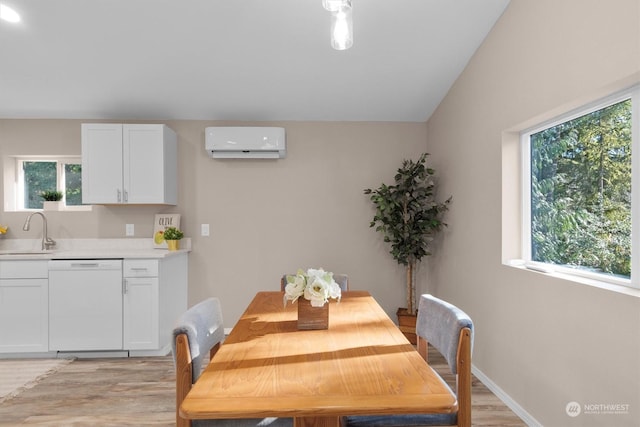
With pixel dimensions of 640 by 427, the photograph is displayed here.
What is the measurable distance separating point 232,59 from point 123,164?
142 cm

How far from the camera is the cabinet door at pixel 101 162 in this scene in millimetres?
3424

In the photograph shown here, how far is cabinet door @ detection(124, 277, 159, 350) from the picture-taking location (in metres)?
3.22

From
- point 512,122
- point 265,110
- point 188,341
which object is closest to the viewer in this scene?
point 188,341

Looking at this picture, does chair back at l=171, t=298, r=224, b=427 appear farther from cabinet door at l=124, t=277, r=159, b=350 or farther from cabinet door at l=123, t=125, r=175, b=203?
cabinet door at l=123, t=125, r=175, b=203

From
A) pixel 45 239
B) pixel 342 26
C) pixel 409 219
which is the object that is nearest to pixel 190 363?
pixel 342 26

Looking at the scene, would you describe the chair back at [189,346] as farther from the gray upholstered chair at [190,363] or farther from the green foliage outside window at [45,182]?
the green foliage outside window at [45,182]

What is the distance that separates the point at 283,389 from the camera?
0.96m

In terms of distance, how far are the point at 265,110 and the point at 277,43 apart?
3.09ft

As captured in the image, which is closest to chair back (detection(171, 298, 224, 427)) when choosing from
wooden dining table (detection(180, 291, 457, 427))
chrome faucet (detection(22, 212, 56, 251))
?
wooden dining table (detection(180, 291, 457, 427))

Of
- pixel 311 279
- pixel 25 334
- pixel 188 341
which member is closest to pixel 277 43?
pixel 311 279

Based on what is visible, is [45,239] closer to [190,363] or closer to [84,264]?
[84,264]

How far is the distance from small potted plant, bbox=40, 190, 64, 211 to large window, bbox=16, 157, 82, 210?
9 cm

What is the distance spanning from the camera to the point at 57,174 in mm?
3898

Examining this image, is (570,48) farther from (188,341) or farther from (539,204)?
(188,341)
